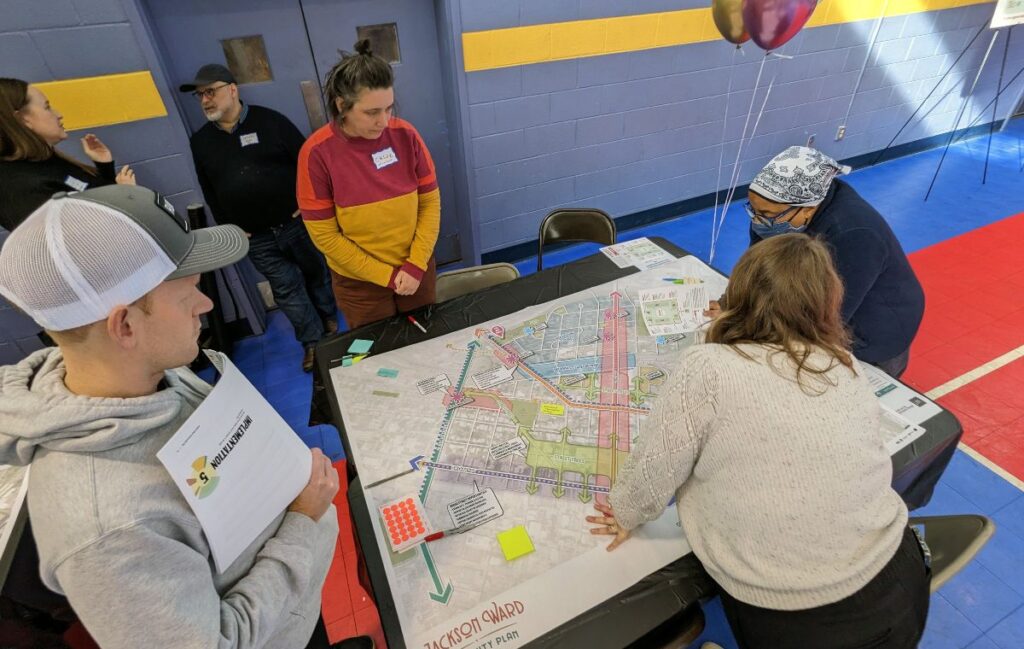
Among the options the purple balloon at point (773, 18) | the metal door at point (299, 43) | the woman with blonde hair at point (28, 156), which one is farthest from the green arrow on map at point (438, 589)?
the purple balloon at point (773, 18)

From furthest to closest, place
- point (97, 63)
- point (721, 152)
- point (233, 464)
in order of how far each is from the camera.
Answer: point (721, 152) → point (97, 63) → point (233, 464)

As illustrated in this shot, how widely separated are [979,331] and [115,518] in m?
4.04

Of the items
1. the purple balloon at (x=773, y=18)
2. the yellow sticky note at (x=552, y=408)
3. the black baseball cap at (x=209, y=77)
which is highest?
the purple balloon at (x=773, y=18)

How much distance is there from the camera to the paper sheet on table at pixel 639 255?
2277 mm

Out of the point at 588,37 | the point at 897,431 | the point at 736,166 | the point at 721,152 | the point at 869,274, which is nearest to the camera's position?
the point at 897,431

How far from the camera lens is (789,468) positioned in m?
0.98

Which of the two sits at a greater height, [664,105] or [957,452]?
[664,105]

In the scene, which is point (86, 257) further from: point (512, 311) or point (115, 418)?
point (512, 311)

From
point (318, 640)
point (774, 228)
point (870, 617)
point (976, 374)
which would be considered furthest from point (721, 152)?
point (318, 640)

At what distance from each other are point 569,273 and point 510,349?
1.96 ft

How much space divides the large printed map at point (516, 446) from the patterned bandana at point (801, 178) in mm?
463

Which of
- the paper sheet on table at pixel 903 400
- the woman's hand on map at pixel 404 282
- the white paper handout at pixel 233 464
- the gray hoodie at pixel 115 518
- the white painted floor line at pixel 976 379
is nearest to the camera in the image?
the gray hoodie at pixel 115 518

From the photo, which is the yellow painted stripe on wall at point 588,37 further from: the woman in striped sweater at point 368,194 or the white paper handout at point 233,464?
the white paper handout at point 233,464

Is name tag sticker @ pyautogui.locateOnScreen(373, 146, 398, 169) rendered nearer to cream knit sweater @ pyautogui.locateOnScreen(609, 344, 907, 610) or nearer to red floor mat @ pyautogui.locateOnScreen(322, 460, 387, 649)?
red floor mat @ pyautogui.locateOnScreen(322, 460, 387, 649)
